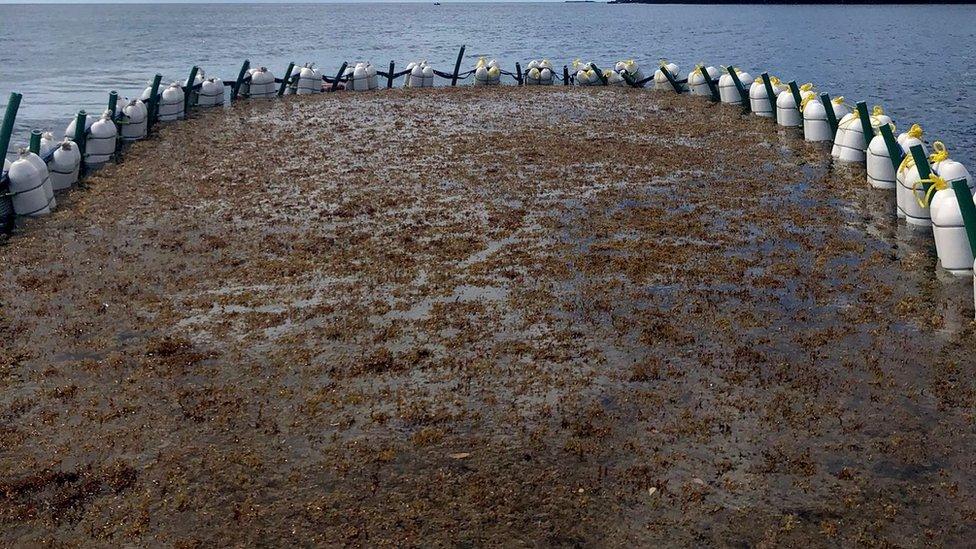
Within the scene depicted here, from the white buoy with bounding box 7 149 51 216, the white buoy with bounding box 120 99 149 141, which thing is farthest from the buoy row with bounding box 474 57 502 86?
the white buoy with bounding box 7 149 51 216

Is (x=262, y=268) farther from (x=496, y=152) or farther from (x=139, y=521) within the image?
(x=496, y=152)

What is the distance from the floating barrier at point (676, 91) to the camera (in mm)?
14477

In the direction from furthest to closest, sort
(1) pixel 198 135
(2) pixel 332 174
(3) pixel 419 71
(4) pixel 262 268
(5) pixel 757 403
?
(3) pixel 419 71, (1) pixel 198 135, (2) pixel 332 174, (4) pixel 262 268, (5) pixel 757 403

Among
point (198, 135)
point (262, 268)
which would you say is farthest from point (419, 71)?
point (262, 268)

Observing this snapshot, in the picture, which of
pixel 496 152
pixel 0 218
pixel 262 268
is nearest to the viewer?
pixel 262 268

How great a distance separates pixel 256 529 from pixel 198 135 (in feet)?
68.2

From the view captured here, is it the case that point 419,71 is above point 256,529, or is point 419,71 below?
above

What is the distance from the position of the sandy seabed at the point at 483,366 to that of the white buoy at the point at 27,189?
516 mm

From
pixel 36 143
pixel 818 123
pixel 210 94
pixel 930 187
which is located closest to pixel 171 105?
pixel 210 94

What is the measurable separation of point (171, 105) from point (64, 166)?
32.8 feet

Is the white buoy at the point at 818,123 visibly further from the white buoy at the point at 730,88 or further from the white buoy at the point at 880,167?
the white buoy at the point at 730,88

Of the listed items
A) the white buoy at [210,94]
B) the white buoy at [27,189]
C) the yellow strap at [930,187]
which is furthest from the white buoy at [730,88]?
the white buoy at [27,189]

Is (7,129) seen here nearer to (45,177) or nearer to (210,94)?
(45,177)

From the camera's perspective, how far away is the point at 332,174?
2088 cm
